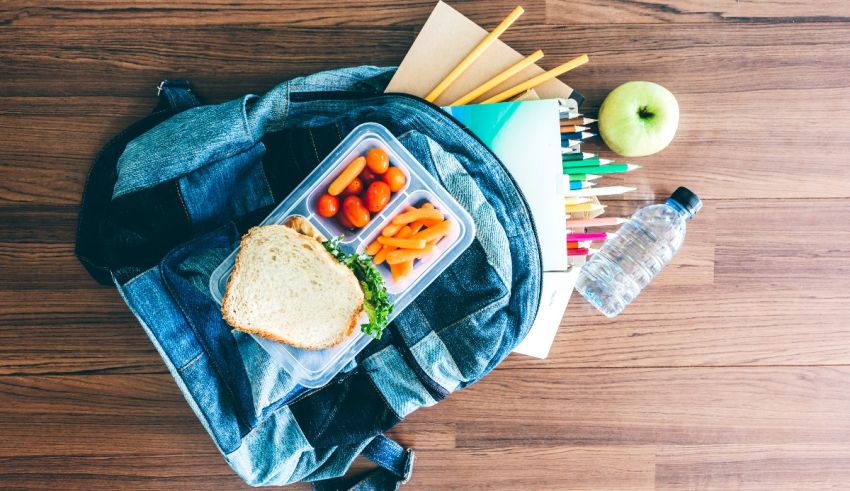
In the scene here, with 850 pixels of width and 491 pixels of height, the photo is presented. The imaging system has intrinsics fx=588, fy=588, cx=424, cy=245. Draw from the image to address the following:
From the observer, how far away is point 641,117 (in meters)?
0.72

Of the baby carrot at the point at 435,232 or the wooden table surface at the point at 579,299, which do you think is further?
the wooden table surface at the point at 579,299

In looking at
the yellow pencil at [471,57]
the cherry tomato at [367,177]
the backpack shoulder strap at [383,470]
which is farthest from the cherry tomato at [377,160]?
the backpack shoulder strap at [383,470]

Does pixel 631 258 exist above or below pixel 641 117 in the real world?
below

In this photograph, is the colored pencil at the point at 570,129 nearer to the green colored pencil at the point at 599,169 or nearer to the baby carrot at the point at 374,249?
the green colored pencil at the point at 599,169

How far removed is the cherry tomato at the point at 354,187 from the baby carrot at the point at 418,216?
0.05 meters

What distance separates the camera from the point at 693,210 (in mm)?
713

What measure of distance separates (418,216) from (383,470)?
14.9 inches

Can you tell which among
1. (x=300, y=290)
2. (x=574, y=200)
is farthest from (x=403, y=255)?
(x=574, y=200)

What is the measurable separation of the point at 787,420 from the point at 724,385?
0.10m

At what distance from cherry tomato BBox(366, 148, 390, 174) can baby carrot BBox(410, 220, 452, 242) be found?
3.1 inches

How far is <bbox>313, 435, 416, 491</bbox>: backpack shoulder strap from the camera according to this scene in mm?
755

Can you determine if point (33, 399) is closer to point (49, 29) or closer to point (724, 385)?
point (49, 29)

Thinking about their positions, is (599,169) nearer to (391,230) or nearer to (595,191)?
(595,191)

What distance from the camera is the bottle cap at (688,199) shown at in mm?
710
